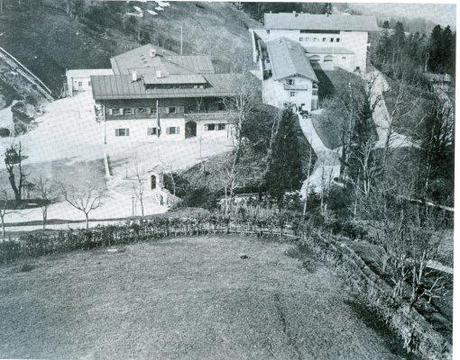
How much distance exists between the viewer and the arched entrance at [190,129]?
2428 cm

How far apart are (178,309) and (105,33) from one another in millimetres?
26228

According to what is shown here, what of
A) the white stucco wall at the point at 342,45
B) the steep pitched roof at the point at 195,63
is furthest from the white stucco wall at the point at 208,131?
the white stucco wall at the point at 342,45

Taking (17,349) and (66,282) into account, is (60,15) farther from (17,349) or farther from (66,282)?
(17,349)

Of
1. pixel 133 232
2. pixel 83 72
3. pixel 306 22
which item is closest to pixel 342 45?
pixel 306 22

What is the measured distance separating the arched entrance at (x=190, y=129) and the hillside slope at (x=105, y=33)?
24.6ft

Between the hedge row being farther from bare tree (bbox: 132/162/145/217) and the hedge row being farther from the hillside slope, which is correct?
the hillside slope

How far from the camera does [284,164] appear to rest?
2039cm

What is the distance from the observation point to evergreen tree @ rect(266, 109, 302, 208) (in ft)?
63.8

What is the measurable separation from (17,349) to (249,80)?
64.9 ft

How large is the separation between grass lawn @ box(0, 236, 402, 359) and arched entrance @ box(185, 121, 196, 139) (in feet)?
32.2

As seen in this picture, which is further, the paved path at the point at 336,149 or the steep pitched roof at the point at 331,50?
the steep pitched roof at the point at 331,50

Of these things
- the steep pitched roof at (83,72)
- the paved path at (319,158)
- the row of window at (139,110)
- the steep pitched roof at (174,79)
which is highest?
the steep pitched roof at (83,72)

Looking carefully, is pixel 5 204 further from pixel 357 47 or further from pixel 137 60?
pixel 357 47

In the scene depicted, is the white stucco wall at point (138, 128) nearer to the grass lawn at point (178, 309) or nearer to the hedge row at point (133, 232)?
the hedge row at point (133, 232)
